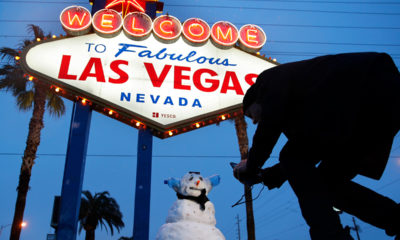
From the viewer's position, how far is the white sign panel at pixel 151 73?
23.7 feet

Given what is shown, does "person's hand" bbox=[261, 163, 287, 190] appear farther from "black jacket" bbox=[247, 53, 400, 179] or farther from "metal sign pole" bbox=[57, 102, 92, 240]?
"metal sign pole" bbox=[57, 102, 92, 240]

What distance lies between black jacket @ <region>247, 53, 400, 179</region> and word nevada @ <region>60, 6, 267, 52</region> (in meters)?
7.26

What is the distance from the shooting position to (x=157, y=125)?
709 cm

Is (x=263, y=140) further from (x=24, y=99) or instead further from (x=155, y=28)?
(x=24, y=99)

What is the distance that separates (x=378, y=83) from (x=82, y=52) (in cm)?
766

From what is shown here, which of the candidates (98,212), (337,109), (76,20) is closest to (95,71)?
(76,20)

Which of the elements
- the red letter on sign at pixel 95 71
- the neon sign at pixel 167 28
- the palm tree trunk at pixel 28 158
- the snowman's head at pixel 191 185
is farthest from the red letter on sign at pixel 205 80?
the palm tree trunk at pixel 28 158

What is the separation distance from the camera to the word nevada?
8.14 metres

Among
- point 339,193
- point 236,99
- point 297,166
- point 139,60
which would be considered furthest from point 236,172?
point 139,60

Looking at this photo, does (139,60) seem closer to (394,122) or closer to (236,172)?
(236,172)

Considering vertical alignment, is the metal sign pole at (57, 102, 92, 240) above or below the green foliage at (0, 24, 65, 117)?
below

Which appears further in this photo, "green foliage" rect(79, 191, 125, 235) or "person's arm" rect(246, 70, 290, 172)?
"green foliage" rect(79, 191, 125, 235)

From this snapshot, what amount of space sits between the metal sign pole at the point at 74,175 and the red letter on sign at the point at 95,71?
2.35ft

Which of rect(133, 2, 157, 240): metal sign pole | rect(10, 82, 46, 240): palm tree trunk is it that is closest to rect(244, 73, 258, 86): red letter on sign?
rect(133, 2, 157, 240): metal sign pole
